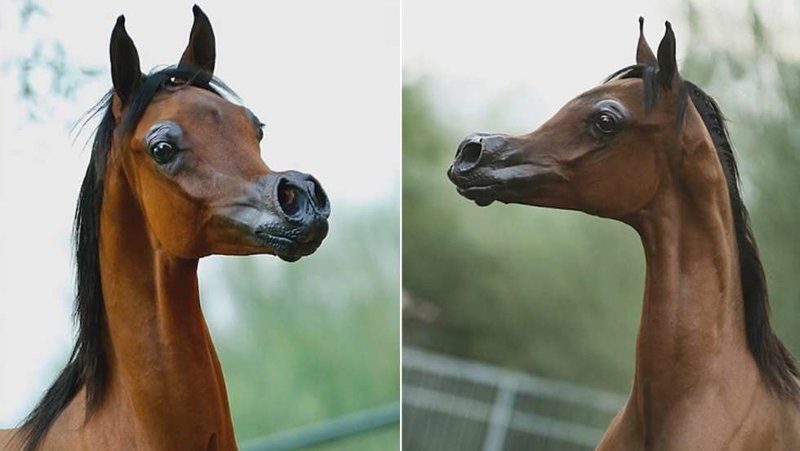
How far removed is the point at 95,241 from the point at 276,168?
877 millimetres

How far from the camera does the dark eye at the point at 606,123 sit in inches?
71.6

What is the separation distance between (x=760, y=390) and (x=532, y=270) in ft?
2.99

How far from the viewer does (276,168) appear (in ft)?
8.57

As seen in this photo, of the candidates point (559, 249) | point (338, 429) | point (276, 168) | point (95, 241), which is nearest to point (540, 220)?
point (559, 249)

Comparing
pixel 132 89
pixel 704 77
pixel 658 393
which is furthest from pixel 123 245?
pixel 704 77

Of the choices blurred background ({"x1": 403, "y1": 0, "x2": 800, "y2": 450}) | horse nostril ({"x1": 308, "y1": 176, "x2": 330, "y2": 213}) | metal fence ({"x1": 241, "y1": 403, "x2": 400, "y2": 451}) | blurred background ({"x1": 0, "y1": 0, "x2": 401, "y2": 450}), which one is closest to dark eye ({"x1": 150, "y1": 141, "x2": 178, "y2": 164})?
horse nostril ({"x1": 308, "y1": 176, "x2": 330, "y2": 213})

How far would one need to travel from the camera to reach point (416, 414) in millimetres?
3055

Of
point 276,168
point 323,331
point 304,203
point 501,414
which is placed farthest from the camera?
point 501,414

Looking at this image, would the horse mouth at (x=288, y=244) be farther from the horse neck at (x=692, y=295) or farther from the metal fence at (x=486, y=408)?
the metal fence at (x=486, y=408)

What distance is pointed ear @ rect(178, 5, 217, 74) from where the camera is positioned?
5.96 ft

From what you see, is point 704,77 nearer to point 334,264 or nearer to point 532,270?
point 532,270

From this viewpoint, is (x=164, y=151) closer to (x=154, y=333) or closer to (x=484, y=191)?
(x=154, y=333)

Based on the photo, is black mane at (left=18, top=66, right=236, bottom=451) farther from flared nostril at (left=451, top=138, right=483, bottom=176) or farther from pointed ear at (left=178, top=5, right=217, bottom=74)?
flared nostril at (left=451, top=138, right=483, bottom=176)

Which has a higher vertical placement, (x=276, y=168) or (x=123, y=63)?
(x=123, y=63)
